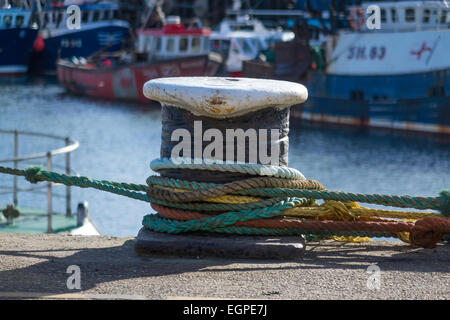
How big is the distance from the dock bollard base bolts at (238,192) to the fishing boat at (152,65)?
3200 cm

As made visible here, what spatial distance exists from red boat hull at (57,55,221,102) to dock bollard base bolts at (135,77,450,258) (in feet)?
103

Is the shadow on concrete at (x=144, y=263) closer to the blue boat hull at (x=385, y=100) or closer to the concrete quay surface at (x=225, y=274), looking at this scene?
the concrete quay surface at (x=225, y=274)

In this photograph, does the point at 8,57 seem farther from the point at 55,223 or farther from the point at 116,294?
the point at 116,294

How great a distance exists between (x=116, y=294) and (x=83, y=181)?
52.8 inches

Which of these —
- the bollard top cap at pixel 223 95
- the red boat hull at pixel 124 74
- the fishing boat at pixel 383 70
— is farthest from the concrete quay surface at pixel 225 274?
the red boat hull at pixel 124 74

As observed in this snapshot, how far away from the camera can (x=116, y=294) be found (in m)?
3.36

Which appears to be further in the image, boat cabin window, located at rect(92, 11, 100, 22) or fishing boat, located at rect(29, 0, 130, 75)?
boat cabin window, located at rect(92, 11, 100, 22)

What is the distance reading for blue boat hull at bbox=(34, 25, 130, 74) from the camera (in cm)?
4869

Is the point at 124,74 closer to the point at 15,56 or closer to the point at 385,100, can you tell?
the point at 15,56

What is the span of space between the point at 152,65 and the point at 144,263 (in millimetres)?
33463

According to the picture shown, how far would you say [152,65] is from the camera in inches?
1453

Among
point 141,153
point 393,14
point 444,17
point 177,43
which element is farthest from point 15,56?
point 444,17

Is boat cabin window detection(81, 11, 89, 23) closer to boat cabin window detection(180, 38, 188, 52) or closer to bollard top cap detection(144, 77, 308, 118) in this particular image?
boat cabin window detection(180, 38, 188, 52)

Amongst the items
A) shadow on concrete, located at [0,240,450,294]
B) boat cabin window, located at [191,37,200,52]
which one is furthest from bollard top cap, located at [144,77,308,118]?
boat cabin window, located at [191,37,200,52]
